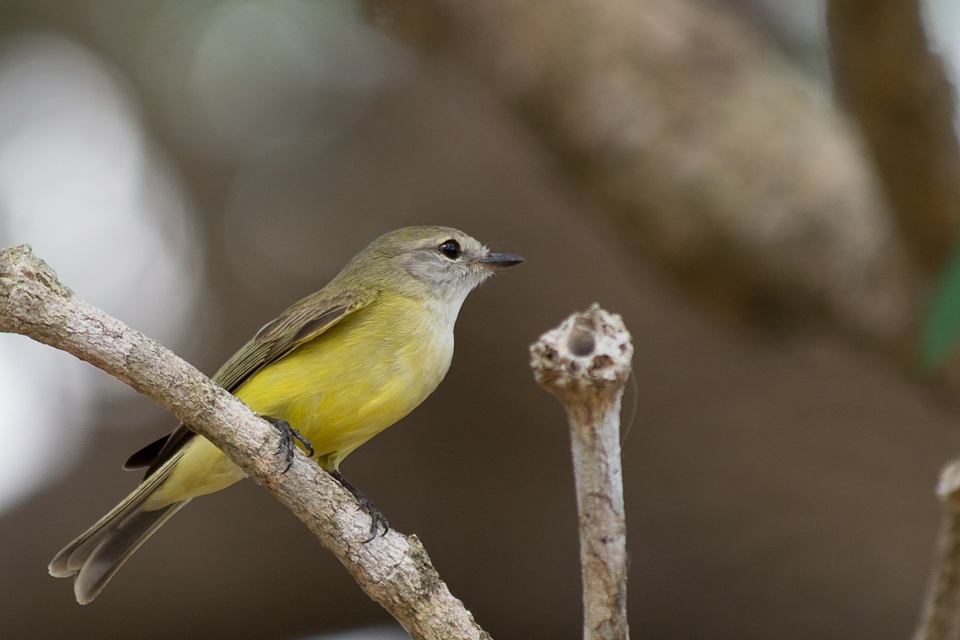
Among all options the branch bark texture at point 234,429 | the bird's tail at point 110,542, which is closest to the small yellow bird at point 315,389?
the bird's tail at point 110,542

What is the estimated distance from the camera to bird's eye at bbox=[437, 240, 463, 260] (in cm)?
405

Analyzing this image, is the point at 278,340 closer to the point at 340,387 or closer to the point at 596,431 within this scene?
the point at 340,387

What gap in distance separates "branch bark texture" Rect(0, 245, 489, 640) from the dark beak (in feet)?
6.00

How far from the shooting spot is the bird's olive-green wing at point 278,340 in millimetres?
3248

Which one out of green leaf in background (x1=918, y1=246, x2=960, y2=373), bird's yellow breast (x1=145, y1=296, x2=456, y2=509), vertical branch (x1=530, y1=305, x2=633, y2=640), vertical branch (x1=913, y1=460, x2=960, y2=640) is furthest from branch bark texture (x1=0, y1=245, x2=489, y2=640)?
green leaf in background (x1=918, y1=246, x2=960, y2=373)

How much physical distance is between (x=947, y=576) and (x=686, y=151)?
3280mm

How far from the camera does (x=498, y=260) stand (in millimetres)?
4008

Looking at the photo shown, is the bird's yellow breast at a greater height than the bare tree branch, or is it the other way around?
the bare tree branch

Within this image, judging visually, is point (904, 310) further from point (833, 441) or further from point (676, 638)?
point (676, 638)

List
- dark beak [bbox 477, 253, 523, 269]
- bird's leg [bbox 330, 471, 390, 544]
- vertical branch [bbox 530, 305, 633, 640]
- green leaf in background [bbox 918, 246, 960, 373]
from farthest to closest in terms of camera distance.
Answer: dark beak [bbox 477, 253, 523, 269] → bird's leg [bbox 330, 471, 390, 544] → green leaf in background [bbox 918, 246, 960, 373] → vertical branch [bbox 530, 305, 633, 640]

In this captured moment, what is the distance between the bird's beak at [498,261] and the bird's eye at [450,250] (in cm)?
9

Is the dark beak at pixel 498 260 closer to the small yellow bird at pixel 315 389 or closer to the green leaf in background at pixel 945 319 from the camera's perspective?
the small yellow bird at pixel 315 389

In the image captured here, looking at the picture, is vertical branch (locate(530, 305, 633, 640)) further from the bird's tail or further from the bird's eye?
the bird's eye

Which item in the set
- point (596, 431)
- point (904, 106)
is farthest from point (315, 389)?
point (904, 106)
